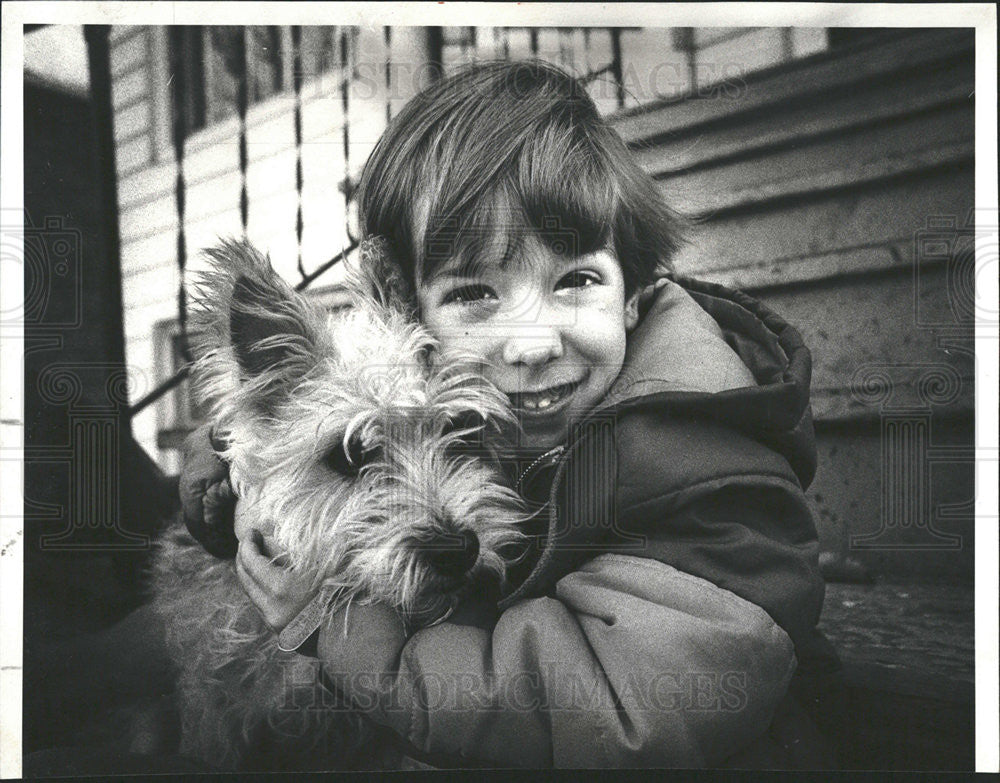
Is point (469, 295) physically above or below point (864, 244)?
below

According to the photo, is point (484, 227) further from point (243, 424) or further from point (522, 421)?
point (243, 424)

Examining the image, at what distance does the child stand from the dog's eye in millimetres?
486

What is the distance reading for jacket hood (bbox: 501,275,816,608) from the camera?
2.81 meters

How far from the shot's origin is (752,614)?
2.79 meters

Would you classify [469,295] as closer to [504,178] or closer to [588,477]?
[504,178]

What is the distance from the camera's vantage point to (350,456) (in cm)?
275

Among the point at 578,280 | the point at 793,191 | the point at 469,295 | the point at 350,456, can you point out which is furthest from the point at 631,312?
the point at 350,456

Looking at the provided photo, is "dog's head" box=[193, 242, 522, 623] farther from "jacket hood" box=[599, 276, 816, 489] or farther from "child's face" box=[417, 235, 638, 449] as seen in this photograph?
"jacket hood" box=[599, 276, 816, 489]

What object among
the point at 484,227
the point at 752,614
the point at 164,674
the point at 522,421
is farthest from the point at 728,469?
the point at 164,674

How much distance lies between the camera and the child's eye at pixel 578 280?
3.01 meters

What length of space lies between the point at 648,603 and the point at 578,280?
1231mm

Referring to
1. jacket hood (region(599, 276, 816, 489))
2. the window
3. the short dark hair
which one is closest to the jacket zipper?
jacket hood (region(599, 276, 816, 489))

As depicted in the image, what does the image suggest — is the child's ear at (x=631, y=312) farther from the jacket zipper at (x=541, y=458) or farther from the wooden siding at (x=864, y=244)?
the jacket zipper at (x=541, y=458)

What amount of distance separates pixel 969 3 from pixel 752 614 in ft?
8.74
